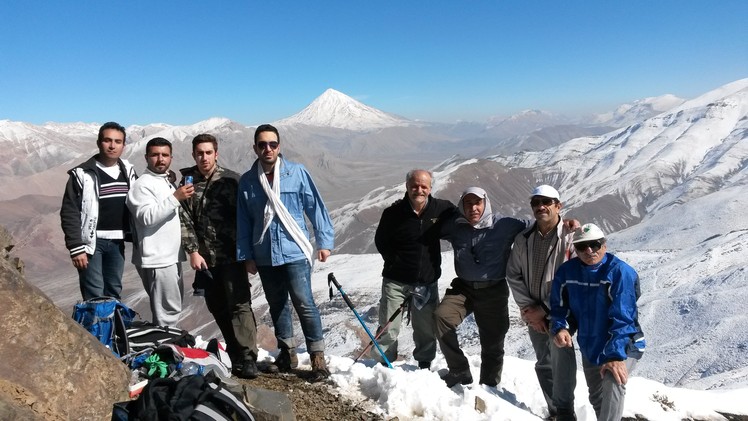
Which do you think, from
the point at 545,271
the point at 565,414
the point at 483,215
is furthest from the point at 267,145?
the point at 565,414

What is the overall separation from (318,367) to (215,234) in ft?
6.68

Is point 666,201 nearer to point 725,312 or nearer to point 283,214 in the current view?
point 725,312

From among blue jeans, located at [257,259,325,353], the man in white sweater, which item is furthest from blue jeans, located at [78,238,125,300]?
blue jeans, located at [257,259,325,353]

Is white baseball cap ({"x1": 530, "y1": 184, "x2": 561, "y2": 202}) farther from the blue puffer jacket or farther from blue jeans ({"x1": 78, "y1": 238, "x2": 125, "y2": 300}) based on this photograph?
blue jeans ({"x1": 78, "y1": 238, "x2": 125, "y2": 300})

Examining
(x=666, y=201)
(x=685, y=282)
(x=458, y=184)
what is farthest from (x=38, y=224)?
(x=666, y=201)

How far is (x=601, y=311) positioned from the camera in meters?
4.60

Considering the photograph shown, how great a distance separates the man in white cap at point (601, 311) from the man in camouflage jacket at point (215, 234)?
11.9 ft

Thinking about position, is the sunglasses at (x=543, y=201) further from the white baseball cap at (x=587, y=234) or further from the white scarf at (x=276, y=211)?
the white scarf at (x=276, y=211)

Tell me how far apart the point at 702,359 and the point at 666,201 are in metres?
136

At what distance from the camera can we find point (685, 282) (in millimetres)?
41062

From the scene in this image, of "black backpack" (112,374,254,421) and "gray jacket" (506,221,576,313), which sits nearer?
"black backpack" (112,374,254,421)

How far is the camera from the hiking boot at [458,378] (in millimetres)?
5746

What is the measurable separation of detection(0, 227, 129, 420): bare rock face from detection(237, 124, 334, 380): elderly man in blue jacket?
1962mm

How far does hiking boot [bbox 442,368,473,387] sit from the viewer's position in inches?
226
